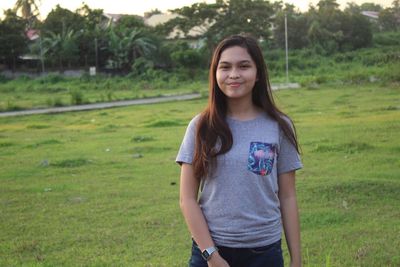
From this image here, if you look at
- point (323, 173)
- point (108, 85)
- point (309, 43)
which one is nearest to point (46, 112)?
point (108, 85)

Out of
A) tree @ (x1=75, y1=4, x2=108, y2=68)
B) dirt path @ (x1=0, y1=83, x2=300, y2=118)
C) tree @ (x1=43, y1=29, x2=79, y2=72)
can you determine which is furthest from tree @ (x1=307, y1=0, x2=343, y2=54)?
Answer: dirt path @ (x1=0, y1=83, x2=300, y2=118)

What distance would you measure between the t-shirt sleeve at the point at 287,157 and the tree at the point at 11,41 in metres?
36.2

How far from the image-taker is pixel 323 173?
24.9 ft

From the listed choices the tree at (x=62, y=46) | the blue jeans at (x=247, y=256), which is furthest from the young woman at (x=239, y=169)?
the tree at (x=62, y=46)

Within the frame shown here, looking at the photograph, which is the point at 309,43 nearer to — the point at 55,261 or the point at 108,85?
the point at 108,85

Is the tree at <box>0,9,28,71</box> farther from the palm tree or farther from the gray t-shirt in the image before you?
the gray t-shirt

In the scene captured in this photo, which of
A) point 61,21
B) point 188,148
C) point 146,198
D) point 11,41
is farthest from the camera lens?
point 61,21

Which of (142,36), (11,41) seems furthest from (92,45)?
(11,41)

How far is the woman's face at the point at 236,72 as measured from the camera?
91.7 inches

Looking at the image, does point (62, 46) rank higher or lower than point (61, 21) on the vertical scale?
lower

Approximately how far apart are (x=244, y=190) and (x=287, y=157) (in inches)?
10.8

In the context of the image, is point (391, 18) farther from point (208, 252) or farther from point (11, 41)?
point (208, 252)

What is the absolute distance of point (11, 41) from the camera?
36.4 metres

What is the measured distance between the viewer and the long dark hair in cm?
222
